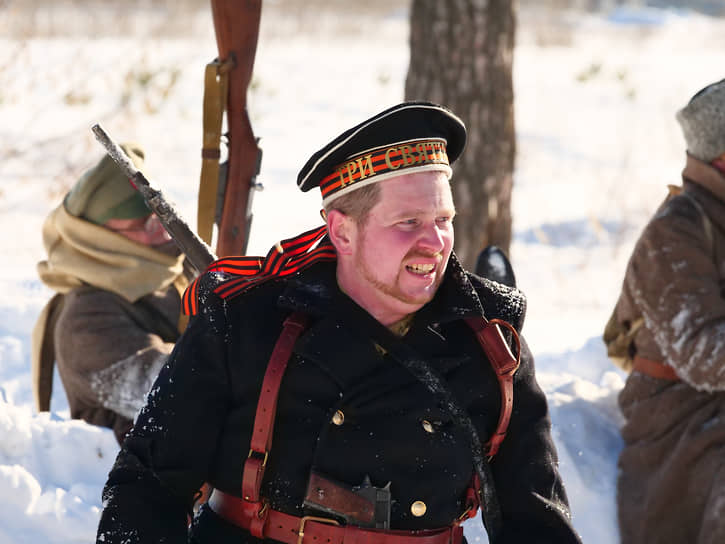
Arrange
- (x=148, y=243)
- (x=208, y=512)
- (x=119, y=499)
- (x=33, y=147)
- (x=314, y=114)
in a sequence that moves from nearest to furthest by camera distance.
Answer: (x=119, y=499) < (x=208, y=512) < (x=148, y=243) < (x=33, y=147) < (x=314, y=114)

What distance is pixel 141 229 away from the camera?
12.2ft

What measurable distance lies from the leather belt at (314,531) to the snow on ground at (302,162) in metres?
1.11

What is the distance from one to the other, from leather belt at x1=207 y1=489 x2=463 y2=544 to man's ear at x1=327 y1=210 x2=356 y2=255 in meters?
0.63

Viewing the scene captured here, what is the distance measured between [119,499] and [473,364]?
863 mm

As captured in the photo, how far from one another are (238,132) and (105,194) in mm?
615

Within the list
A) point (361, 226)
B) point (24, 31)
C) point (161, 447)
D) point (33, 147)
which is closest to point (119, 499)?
point (161, 447)

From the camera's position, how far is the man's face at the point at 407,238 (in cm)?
213

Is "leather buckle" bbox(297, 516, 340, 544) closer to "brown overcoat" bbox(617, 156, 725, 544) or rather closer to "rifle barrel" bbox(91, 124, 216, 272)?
"rifle barrel" bbox(91, 124, 216, 272)

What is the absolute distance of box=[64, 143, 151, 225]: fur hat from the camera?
3.62 m

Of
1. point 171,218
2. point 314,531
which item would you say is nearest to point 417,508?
point 314,531

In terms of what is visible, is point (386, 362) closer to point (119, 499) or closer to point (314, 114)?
point (119, 499)

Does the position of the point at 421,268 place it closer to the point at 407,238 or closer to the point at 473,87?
the point at 407,238

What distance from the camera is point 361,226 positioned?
7.17 ft

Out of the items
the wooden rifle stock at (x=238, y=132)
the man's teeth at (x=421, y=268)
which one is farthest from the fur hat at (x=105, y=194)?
the man's teeth at (x=421, y=268)
